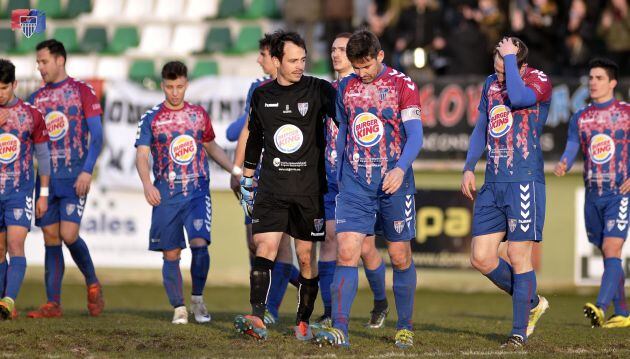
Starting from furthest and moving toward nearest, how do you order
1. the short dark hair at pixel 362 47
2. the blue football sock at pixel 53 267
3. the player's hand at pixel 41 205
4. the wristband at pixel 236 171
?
the blue football sock at pixel 53 267
the player's hand at pixel 41 205
the wristband at pixel 236 171
the short dark hair at pixel 362 47

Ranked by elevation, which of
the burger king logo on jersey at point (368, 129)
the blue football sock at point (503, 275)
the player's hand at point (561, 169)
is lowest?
the blue football sock at point (503, 275)

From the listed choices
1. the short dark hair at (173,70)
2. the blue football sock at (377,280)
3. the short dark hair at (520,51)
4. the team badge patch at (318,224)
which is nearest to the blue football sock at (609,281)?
the blue football sock at (377,280)

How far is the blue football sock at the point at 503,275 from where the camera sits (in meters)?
8.95

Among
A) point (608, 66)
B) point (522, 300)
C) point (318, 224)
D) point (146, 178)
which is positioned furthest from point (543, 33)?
point (318, 224)

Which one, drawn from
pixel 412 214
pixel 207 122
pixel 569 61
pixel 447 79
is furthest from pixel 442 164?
pixel 412 214

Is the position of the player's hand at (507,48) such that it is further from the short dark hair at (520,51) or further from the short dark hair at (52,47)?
the short dark hair at (52,47)

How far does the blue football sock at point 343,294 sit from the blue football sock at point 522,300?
1353mm

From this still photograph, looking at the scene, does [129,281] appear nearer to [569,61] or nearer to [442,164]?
[442,164]

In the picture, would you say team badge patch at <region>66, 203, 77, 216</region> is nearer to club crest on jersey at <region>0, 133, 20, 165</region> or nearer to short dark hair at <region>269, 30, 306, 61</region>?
club crest on jersey at <region>0, 133, 20, 165</region>

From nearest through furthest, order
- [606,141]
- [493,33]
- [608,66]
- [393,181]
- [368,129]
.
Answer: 1. [393,181]
2. [368,129]
3. [608,66]
4. [606,141]
5. [493,33]

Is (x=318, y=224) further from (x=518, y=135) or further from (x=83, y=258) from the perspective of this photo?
(x=83, y=258)

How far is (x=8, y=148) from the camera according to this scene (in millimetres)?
10555

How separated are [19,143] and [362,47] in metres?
4.03

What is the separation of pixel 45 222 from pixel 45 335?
7.95 feet
